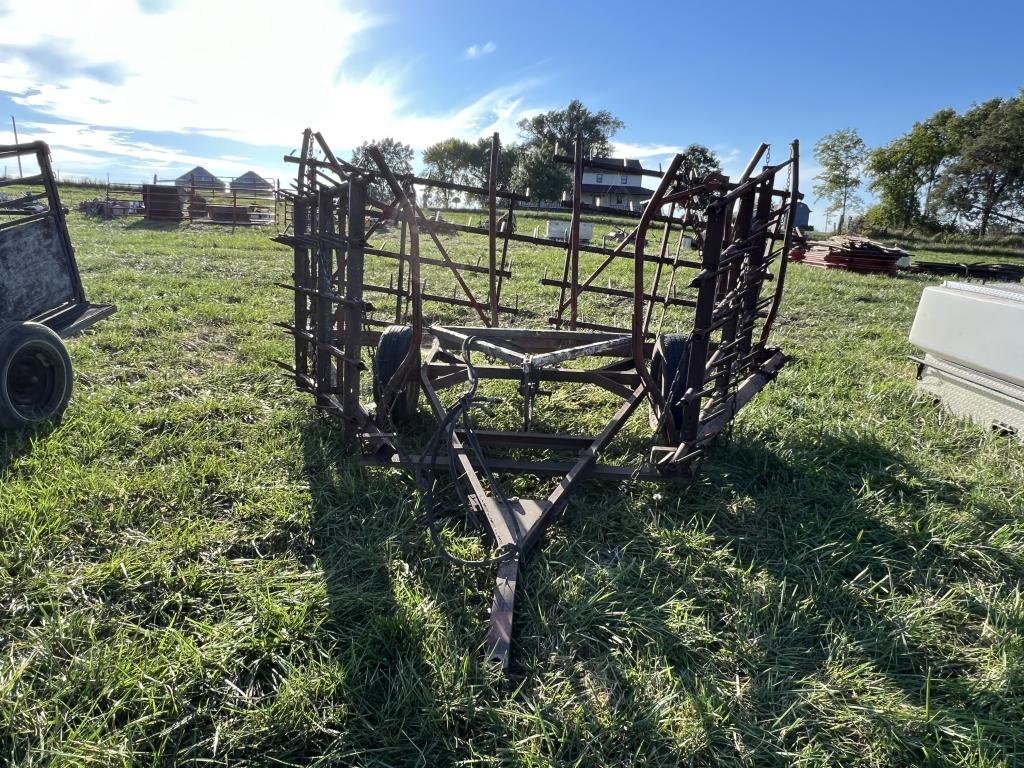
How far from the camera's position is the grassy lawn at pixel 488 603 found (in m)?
2.20

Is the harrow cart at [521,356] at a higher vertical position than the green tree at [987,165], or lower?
lower

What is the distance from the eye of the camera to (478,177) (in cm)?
7481

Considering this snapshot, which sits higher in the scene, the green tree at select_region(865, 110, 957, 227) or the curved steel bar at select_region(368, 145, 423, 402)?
the green tree at select_region(865, 110, 957, 227)

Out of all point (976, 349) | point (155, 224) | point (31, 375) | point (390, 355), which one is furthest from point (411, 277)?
point (155, 224)

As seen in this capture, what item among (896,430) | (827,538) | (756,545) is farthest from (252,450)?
(896,430)

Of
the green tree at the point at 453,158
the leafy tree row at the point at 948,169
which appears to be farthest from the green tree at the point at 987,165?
the green tree at the point at 453,158

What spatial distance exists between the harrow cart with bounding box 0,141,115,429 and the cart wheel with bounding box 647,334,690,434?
4485 millimetres

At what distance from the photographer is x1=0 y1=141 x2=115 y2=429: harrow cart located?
13.4 feet

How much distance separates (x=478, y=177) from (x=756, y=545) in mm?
76734

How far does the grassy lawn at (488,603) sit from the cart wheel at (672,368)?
476 mm

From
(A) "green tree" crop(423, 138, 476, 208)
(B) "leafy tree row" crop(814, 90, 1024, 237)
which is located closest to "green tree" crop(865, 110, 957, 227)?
(B) "leafy tree row" crop(814, 90, 1024, 237)

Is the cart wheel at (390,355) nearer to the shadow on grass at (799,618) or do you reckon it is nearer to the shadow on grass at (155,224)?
the shadow on grass at (799,618)

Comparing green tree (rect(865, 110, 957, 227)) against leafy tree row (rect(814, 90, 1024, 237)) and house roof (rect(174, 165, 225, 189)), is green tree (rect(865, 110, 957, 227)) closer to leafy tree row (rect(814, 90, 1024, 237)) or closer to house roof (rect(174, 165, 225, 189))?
leafy tree row (rect(814, 90, 1024, 237))

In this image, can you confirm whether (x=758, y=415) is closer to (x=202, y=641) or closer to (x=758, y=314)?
(x=758, y=314)
